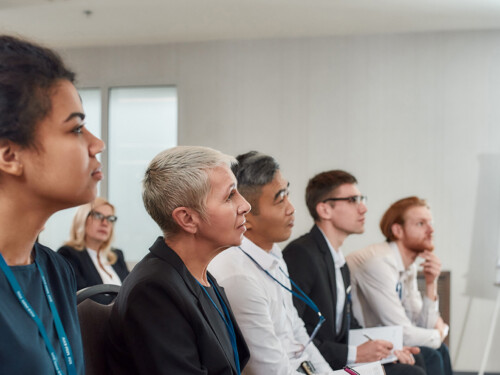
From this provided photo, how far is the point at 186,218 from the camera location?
5.45 ft

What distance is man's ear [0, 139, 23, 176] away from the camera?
100 cm

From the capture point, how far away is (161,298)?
1.47 metres

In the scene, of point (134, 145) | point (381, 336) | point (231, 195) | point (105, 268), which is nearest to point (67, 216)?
point (134, 145)

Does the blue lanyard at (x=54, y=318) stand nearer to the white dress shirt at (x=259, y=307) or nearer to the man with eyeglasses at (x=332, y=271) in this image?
the white dress shirt at (x=259, y=307)

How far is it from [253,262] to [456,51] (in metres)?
4.48

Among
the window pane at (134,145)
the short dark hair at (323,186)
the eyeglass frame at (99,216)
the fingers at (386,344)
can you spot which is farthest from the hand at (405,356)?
the window pane at (134,145)

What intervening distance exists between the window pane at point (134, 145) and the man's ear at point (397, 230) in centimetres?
325

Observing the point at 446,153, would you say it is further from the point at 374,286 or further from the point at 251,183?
the point at 251,183

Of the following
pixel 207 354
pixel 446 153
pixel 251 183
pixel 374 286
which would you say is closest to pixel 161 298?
pixel 207 354

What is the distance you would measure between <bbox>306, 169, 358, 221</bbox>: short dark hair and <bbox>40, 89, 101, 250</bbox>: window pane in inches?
151

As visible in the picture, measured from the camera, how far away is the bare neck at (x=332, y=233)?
3109mm

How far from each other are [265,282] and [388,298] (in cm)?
143

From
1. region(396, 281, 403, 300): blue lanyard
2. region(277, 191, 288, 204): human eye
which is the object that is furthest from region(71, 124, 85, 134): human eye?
region(396, 281, 403, 300): blue lanyard

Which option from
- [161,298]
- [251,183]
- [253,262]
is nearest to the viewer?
[161,298]
